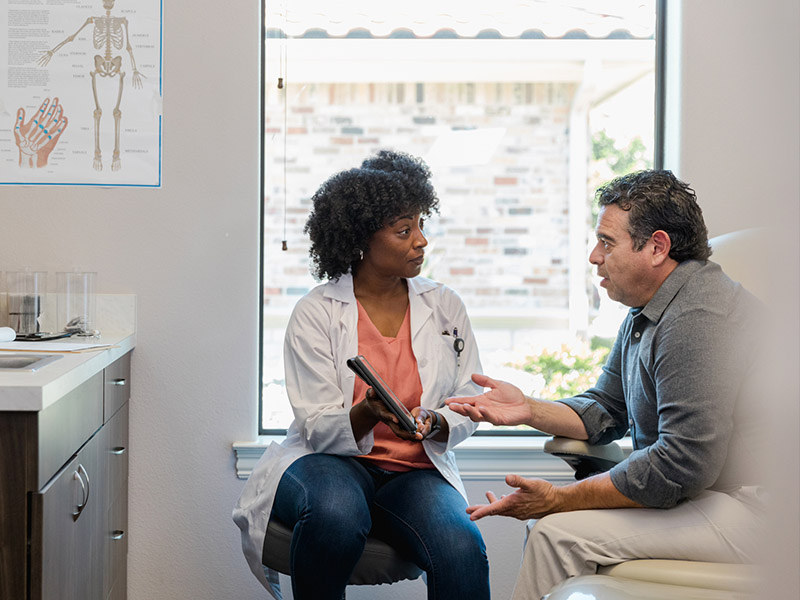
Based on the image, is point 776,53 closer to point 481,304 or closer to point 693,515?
point 693,515

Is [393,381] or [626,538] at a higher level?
[393,381]

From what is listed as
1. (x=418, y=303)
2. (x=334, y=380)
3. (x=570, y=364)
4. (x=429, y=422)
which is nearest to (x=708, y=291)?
(x=429, y=422)

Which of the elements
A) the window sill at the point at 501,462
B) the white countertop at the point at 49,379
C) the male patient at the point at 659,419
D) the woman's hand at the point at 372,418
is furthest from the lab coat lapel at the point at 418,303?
the white countertop at the point at 49,379

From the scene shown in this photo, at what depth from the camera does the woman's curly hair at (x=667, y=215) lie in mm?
1590

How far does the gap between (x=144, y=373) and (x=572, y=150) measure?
5.14 ft

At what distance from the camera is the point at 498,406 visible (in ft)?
5.78

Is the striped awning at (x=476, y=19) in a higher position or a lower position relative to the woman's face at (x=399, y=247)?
higher

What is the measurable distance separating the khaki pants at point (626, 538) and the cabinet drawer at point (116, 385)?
1190mm

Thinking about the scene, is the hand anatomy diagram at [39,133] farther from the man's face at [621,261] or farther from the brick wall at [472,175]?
the man's face at [621,261]

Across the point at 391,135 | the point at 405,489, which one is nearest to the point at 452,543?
the point at 405,489

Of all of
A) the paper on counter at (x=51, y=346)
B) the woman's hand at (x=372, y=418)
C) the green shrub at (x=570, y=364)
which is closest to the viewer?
the woman's hand at (x=372, y=418)

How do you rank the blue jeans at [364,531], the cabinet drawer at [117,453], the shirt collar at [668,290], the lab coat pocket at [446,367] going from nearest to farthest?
the shirt collar at [668,290] → the blue jeans at [364,531] → the lab coat pocket at [446,367] → the cabinet drawer at [117,453]

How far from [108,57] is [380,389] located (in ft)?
4.59

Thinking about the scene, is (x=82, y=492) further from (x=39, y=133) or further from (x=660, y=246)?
(x=660, y=246)
